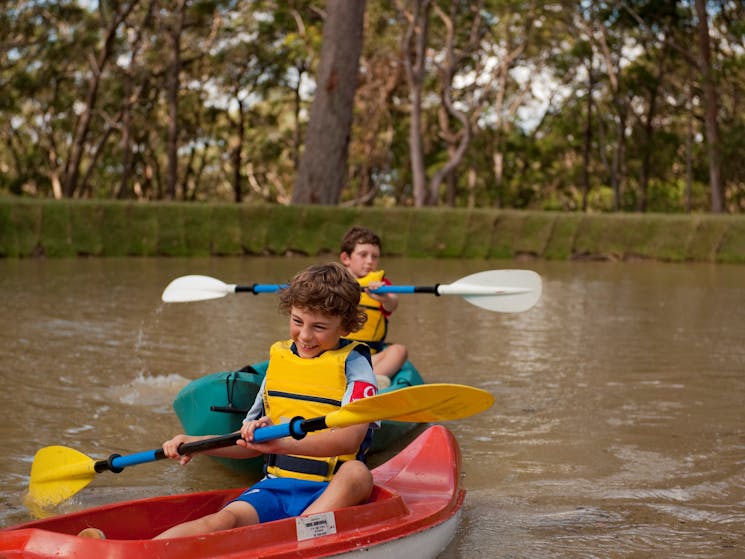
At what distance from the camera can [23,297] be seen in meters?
11.3

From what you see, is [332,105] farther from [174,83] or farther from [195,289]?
[195,289]

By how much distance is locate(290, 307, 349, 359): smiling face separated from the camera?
346cm

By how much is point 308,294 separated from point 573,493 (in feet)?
5.91

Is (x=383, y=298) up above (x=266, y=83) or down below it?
below

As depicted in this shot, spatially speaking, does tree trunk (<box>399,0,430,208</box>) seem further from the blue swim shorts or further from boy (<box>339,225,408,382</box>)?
the blue swim shorts

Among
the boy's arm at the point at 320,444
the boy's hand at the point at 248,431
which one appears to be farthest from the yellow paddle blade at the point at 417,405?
the boy's hand at the point at 248,431

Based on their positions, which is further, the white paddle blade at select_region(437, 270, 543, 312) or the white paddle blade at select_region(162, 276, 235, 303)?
the white paddle blade at select_region(162, 276, 235, 303)

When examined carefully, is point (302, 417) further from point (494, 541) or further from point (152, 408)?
point (152, 408)

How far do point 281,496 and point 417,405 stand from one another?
1.72 ft

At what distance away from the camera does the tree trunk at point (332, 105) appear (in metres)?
17.3

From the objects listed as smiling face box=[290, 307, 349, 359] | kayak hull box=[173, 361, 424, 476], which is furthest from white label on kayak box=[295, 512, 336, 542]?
kayak hull box=[173, 361, 424, 476]

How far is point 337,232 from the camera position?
60.4 ft

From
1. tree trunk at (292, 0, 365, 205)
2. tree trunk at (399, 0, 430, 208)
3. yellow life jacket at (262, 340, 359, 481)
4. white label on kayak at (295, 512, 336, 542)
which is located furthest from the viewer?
tree trunk at (399, 0, 430, 208)

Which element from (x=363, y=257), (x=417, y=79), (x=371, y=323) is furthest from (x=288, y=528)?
(x=417, y=79)
